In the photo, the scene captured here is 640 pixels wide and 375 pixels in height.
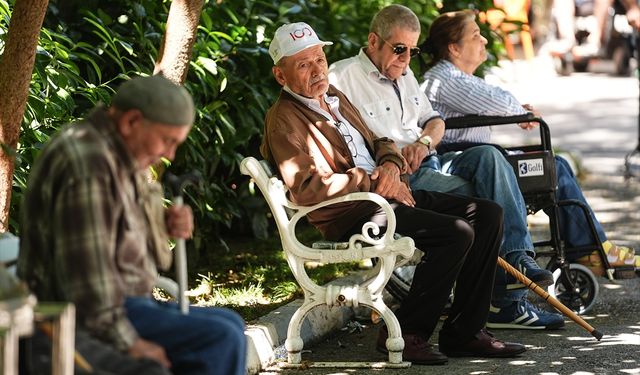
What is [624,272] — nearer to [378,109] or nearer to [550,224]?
[550,224]

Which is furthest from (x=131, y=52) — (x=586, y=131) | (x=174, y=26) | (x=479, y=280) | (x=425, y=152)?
(x=586, y=131)

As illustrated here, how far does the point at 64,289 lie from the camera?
3.48m

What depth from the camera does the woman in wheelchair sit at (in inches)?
267

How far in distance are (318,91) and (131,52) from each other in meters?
1.02

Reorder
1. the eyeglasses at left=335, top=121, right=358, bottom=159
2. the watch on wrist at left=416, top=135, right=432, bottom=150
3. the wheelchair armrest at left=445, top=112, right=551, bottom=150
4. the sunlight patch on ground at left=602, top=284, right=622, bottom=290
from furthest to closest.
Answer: the sunlight patch on ground at left=602, top=284, right=622, bottom=290, the wheelchair armrest at left=445, top=112, right=551, bottom=150, the watch on wrist at left=416, top=135, right=432, bottom=150, the eyeglasses at left=335, top=121, right=358, bottom=159

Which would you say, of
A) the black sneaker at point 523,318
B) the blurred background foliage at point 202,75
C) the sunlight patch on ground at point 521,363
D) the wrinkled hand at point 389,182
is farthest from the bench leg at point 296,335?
the black sneaker at point 523,318

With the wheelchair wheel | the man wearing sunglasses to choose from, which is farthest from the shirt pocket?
the wheelchair wheel

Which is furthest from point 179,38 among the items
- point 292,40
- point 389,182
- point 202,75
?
point 389,182

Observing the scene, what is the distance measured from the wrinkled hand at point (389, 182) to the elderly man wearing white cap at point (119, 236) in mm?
2003

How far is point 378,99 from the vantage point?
6367 mm

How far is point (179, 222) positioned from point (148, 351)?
1.56 ft

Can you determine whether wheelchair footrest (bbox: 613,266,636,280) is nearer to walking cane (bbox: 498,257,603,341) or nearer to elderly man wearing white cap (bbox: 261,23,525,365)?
walking cane (bbox: 498,257,603,341)

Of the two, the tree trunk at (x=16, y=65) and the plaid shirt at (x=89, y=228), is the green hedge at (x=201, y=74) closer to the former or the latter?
the tree trunk at (x=16, y=65)

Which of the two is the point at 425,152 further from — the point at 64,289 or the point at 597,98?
the point at 597,98
